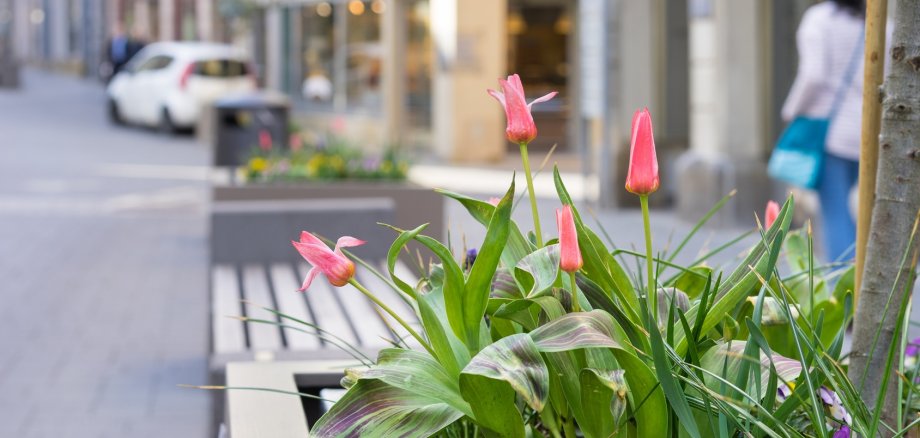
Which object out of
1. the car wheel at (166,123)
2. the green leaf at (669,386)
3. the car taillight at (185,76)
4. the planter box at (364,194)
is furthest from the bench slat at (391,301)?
the car wheel at (166,123)

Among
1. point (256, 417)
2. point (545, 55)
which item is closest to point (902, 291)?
point (256, 417)

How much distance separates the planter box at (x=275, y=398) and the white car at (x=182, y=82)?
19486 mm

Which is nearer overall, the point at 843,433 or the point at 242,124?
the point at 843,433

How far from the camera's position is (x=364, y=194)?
849 centimetres

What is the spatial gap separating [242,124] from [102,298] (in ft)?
15.9

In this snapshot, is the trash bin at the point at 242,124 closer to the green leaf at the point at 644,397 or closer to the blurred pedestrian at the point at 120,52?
the green leaf at the point at 644,397

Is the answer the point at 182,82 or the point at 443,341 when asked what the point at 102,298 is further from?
the point at 182,82

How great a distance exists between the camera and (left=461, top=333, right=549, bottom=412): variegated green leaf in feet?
6.21

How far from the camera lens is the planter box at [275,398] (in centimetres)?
248

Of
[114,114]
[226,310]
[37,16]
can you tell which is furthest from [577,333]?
[37,16]

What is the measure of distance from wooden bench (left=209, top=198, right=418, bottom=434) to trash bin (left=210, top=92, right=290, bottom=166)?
6.08m

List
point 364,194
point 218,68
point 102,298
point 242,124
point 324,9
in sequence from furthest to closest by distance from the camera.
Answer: point 324,9, point 218,68, point 242,124, point 364,194, point 102,298

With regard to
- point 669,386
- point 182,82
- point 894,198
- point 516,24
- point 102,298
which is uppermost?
point 516,24

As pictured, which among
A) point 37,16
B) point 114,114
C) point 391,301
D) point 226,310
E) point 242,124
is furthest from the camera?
point 37,16
